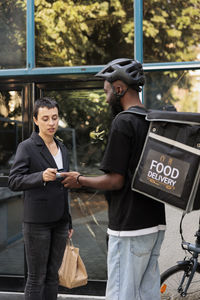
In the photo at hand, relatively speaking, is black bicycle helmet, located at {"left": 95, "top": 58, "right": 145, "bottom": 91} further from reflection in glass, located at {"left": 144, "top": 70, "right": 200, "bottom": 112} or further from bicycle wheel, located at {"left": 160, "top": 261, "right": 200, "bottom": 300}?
reflection in glass, located at {"left": 144, "top": 70, "right": 200, "bottom": 112}

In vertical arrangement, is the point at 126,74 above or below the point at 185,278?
above

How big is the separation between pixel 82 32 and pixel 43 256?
2.36 meters

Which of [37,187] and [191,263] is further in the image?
[191,263]

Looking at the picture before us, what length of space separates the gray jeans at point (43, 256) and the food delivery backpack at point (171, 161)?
1264mm

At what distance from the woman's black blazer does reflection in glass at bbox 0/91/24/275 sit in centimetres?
139

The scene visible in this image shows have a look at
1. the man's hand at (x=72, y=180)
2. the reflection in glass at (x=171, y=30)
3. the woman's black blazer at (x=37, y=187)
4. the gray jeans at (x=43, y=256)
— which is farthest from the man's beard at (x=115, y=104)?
the reflection in glass at (x=171, y=30)

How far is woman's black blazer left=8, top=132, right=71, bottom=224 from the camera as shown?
3240 millimetres

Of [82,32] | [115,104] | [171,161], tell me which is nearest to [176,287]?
[171,161]

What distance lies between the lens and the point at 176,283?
3.63 metres

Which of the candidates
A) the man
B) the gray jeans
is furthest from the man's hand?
the gray jeans

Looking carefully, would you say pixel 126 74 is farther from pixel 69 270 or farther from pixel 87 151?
pixel 87 151

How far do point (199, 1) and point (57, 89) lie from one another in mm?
1617

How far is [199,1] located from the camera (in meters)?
4.29

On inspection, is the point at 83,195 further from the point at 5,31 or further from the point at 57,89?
the point at 5,31
